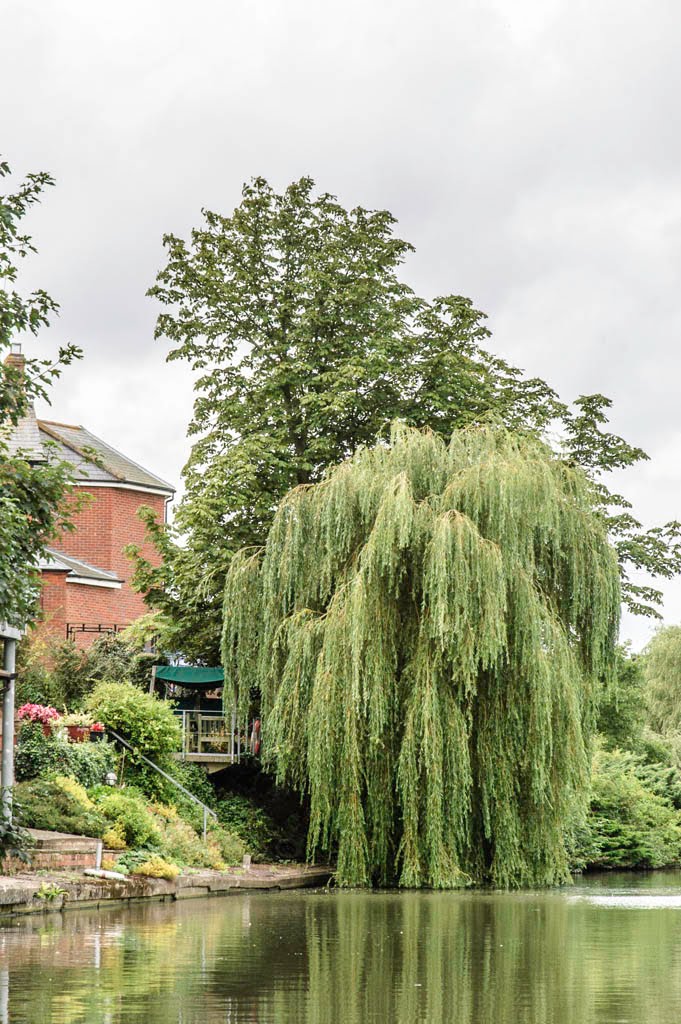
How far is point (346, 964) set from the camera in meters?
12.2

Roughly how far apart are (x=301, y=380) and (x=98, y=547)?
43.7 feet

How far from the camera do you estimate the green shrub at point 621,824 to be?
3322 cm

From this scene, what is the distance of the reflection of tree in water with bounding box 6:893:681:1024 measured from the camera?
9211 millimetres

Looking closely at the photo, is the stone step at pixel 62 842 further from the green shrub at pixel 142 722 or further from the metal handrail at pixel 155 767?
the green shrub at pixel 142 722

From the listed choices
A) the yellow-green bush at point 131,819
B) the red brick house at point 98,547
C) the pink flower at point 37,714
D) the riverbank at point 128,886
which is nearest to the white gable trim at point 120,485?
the red brick house at point 98,547

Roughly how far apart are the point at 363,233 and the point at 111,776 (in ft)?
48.7

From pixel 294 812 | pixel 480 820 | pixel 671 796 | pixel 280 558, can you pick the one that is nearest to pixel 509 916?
pixel 480 820

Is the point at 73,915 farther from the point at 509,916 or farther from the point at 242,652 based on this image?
the point at 242,652

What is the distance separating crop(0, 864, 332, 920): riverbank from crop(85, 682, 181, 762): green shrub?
281 cm

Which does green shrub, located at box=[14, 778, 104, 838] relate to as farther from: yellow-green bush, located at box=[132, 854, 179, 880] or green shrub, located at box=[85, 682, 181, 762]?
green shrub, located at box=[85, 682, 181, 762]

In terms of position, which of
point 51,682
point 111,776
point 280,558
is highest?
point 280,558

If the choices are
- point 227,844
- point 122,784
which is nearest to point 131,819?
point 122,784

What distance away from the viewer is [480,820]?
22.9 metres

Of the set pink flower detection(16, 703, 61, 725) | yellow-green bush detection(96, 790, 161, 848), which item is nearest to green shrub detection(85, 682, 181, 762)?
pink flower detection(16, 703, 61, 725)
